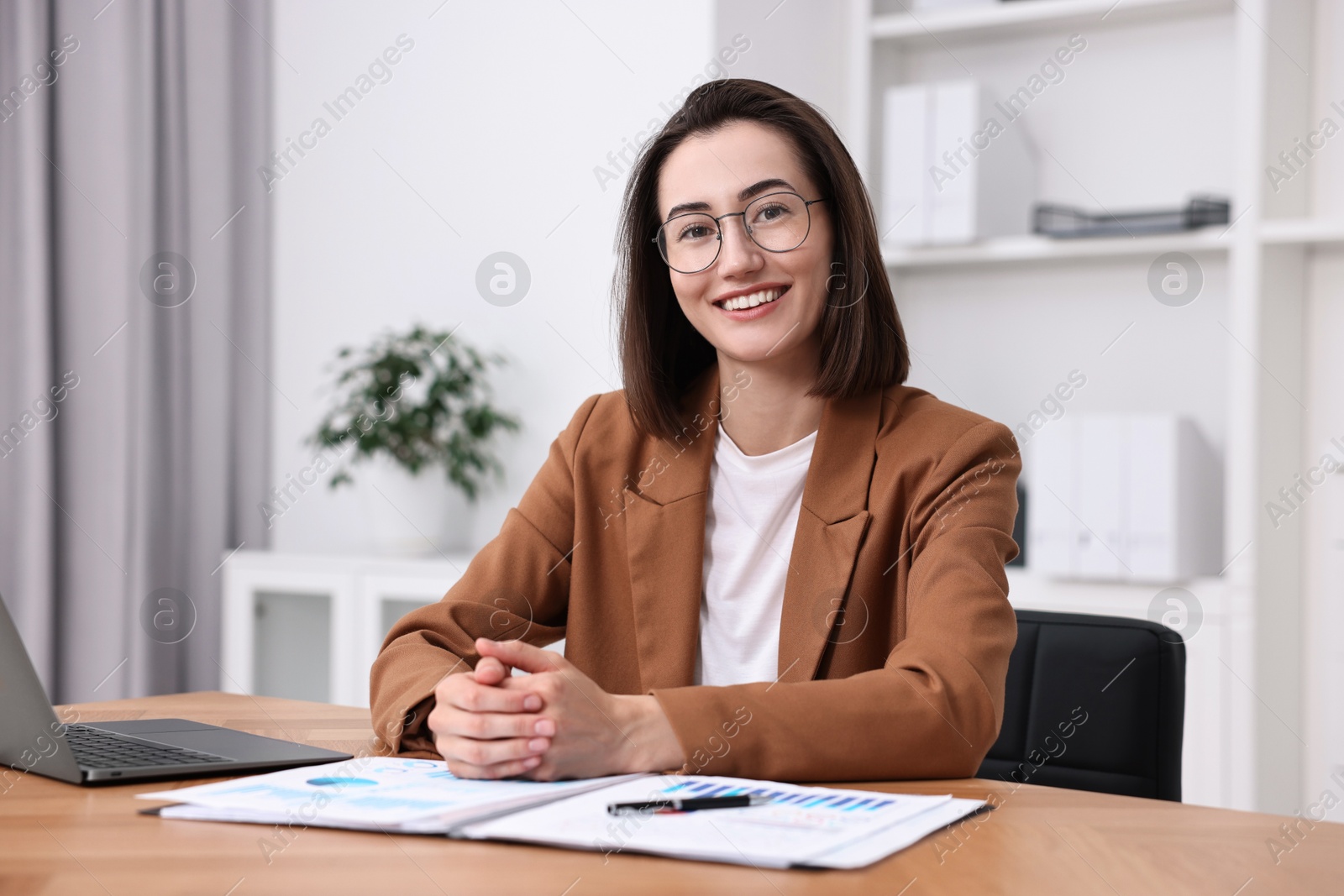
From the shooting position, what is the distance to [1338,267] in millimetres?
2639

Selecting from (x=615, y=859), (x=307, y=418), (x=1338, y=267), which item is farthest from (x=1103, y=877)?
(x=307, y=418)

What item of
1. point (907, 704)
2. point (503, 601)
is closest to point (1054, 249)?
point (503, 601)

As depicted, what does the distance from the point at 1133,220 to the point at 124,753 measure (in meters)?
2.28

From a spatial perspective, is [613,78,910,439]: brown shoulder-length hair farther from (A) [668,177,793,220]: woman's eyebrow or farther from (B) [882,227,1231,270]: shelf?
(B) [882,227,1231,270]: shelf

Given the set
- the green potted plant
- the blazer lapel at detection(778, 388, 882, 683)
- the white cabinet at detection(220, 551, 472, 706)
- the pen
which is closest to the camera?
the pen

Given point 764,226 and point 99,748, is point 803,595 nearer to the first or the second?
point 764,226

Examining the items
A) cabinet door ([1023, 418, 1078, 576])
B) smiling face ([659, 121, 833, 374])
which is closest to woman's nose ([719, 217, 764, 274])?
smiling face ([659, 121, 833, 374])

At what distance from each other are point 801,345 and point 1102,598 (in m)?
1.30

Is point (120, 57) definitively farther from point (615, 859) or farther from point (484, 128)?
point (615, 859)

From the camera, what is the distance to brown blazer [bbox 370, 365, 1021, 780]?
1.01 metres

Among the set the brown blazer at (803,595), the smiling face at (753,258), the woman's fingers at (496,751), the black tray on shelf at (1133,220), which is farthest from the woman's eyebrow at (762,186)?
the black tray on shelf at (1133,220)

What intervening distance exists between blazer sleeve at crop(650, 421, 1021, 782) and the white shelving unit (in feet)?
4.84

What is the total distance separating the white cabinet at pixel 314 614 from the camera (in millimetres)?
2838

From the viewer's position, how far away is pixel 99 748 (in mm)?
1081
